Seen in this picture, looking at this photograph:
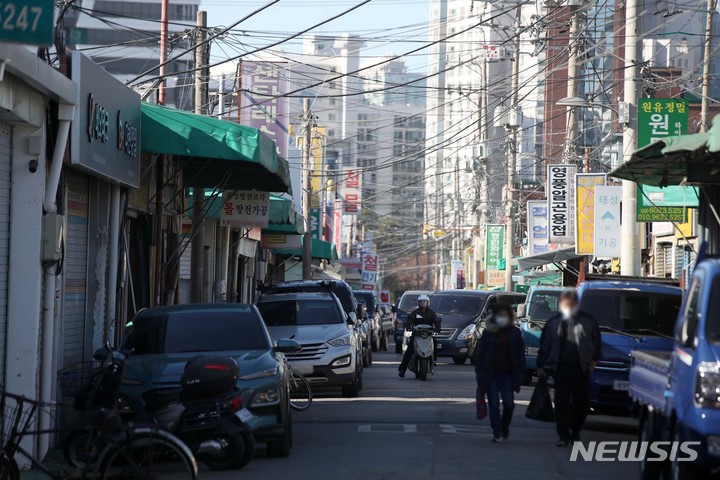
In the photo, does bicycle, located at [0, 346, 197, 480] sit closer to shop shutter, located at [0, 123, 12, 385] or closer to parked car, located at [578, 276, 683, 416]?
shop shutter, located at [0, 123, 12, 385]

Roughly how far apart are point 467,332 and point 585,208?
5088 millimetres

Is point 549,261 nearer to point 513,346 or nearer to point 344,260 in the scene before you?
point 513,346

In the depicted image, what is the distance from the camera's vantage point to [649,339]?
53.7ft

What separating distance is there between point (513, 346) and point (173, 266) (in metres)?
9.91

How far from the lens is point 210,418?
11492 millimetres

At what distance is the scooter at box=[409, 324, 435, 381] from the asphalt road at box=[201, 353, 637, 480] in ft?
13.0

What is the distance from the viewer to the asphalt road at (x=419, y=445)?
1174 centimetres

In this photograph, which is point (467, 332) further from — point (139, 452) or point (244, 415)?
point (139, 452)

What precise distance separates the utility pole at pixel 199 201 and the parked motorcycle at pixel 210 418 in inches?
452

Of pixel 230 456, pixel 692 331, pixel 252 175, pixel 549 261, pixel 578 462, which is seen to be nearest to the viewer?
pixel 692 331

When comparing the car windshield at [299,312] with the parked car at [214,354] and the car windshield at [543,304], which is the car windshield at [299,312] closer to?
the car windshield at [543,304]

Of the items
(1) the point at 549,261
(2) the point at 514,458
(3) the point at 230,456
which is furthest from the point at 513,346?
(1) the point at 549,261

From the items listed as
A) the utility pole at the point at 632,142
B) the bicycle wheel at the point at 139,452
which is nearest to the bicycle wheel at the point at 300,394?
the utility pole at the point at 632,142

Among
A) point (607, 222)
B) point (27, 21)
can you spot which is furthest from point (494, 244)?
point (27, 21)
